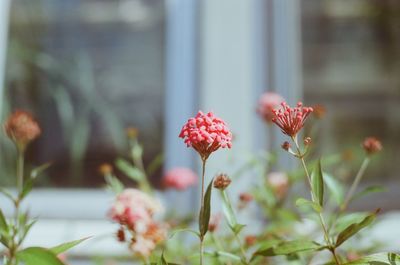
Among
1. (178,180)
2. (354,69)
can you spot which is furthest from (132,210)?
(354,69)

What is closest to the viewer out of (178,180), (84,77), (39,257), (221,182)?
(39,257)

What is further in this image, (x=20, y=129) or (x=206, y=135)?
(x=20, y=129)

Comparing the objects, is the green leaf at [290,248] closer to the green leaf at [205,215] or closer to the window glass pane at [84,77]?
the green leaf at [205,215]

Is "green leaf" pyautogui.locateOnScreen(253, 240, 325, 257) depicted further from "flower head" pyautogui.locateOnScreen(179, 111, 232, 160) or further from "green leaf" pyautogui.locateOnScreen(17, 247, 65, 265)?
"green leaf" pyautogui.locateOnScreen(17, 247, 65, 265)

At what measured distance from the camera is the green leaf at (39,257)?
1.60ft

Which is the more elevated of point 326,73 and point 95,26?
point 95,26

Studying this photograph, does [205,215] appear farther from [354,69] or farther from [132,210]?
[354,69]

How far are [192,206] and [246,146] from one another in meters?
0.22

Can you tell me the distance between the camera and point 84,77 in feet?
5.28

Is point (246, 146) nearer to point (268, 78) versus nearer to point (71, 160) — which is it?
point (268, 78)

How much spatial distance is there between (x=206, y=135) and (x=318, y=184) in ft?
0.50

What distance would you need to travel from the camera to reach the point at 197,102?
1.37 metres

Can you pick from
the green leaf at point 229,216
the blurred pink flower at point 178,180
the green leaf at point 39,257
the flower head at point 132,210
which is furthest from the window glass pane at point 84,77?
the green leaf at point 39,257

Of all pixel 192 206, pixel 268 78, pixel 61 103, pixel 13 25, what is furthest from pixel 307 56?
pixel 13 25
